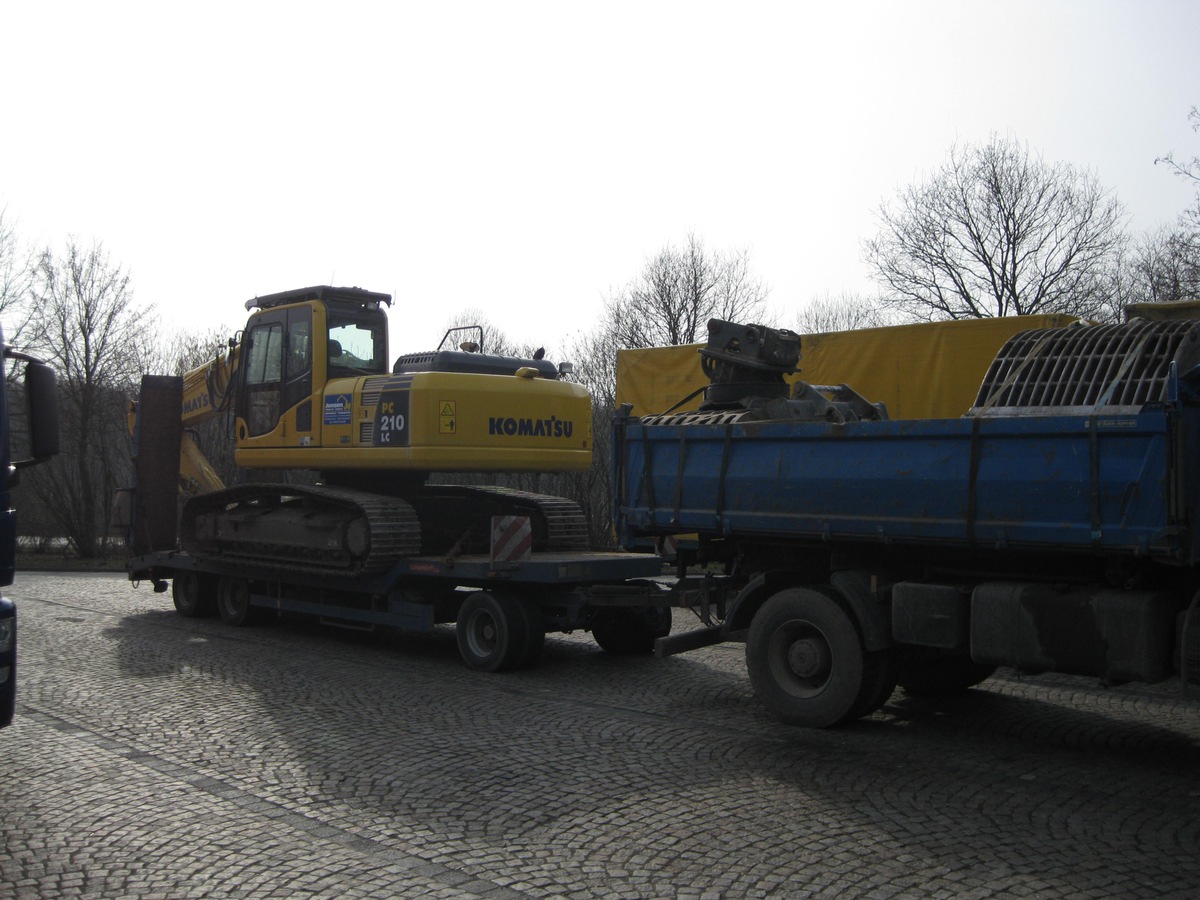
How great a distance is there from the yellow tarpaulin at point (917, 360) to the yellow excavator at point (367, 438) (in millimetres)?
3926

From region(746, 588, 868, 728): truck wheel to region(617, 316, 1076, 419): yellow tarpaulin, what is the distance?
5185mm

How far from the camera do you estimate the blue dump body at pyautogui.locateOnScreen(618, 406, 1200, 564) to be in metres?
6.25

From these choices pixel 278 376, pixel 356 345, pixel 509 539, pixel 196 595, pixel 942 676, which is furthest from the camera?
pixel 196 595

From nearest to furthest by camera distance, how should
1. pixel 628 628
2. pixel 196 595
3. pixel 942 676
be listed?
pixel 942 676 < pixel 628 628 < pixel 196 595

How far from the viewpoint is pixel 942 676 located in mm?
8938

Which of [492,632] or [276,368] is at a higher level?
[276,368]

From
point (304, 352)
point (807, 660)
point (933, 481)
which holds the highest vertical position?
point (304, 352)

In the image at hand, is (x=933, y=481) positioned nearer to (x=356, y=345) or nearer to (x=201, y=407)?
(x=356, y=345)

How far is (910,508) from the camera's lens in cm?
728

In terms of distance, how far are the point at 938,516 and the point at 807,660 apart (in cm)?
147

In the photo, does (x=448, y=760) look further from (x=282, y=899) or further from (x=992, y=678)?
(x=992, y=678)

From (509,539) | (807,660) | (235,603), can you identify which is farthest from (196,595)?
(807,660)

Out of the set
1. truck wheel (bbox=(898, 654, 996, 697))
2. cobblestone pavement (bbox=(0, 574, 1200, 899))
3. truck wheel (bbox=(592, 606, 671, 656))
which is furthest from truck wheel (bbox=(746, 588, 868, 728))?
truck wheel (bbox=(592, 606, 671, 656))

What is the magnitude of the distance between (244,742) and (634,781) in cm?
268
